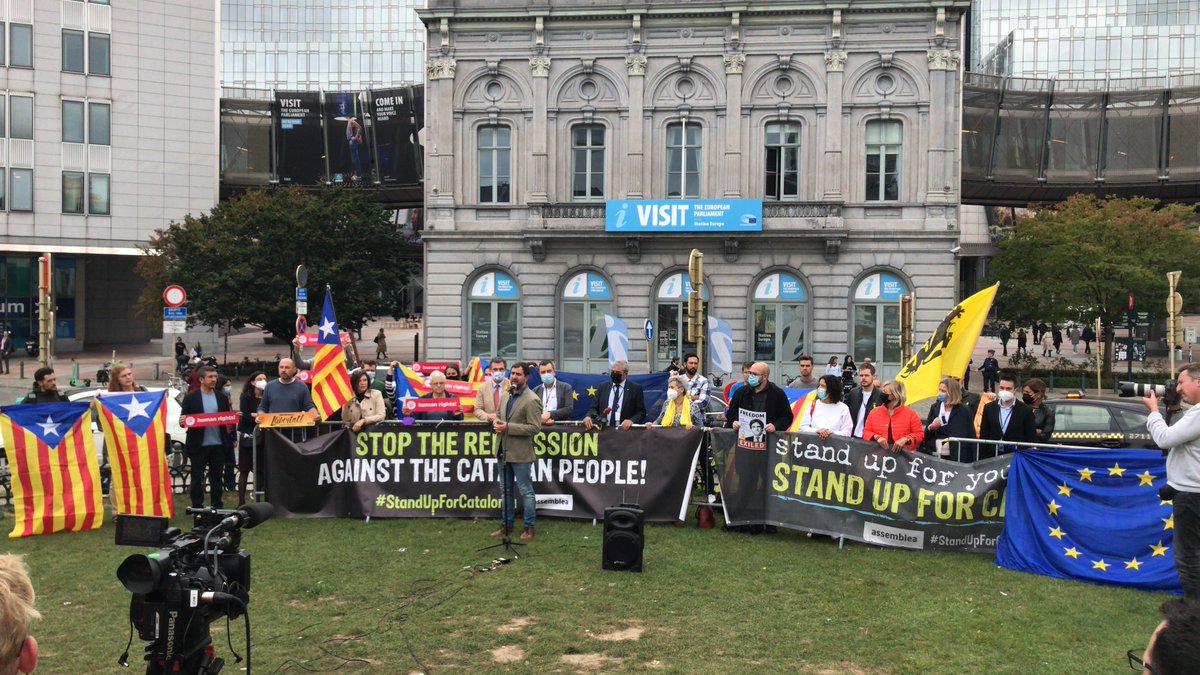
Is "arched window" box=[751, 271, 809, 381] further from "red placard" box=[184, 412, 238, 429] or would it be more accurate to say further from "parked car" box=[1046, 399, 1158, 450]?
"red placard" box=[184, 412, 238, 429]

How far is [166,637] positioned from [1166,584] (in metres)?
8.73

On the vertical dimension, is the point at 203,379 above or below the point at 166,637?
above

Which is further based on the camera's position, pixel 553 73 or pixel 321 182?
pixel 321 182

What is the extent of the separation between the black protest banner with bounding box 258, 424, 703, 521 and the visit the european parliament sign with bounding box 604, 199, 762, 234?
21.7 metres

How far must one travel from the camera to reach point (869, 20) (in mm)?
33062

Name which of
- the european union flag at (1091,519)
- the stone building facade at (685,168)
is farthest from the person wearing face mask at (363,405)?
the stone building facade at (685,168)

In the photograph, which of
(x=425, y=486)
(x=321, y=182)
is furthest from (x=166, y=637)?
(x=321, y=182)

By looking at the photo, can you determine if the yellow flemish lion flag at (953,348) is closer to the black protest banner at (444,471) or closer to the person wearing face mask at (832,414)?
the person wearing face mask at (832,414)

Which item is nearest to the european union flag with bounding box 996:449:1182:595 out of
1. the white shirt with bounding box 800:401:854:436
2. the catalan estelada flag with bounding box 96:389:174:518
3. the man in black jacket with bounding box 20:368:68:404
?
the white shirt with bounding box 800:401:854:436

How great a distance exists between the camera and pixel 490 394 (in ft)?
49.3

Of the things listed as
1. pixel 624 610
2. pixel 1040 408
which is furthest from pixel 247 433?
pixel 1040 408

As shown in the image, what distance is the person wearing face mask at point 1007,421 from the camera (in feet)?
37.7

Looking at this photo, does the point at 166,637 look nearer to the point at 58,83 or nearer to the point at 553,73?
the point at 553,73

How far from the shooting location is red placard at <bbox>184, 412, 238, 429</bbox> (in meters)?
12.6
